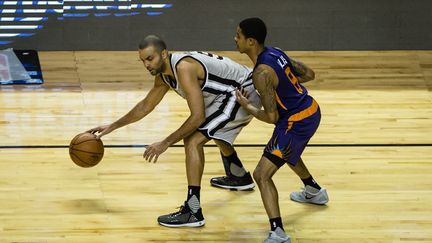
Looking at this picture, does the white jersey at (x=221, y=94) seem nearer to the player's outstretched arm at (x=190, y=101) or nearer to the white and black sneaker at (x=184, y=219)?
the player's outstretched arm at (x=190, y=101)

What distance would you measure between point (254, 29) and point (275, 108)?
18.3 inches

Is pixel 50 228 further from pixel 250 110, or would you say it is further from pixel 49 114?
pixel 49 114

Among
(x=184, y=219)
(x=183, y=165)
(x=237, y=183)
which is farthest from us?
(x=183, y=165)

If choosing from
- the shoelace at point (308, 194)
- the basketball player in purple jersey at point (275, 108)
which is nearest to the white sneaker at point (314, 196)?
the shoelace at point (308, 194)

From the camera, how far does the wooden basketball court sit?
534 centimetres

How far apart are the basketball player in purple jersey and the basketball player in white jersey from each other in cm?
27

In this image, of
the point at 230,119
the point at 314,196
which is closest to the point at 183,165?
the point at 230,119

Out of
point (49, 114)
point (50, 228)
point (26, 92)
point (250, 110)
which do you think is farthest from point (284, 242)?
point (26, 92)

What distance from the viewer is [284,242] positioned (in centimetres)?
506

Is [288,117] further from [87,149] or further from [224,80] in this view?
[87,149]

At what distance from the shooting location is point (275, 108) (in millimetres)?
5094

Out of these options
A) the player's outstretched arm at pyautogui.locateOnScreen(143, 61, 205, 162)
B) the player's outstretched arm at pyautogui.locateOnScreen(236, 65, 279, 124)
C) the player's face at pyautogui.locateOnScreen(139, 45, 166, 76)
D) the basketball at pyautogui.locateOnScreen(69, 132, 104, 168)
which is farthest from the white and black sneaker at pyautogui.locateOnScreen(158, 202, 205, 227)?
the player's face at pyautogui.locateOnScreen(139, 45, 166, 76)

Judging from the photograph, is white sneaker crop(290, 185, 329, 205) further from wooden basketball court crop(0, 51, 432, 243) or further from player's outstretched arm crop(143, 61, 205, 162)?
player's outstretched arm crop(143, 61, 205, 162)

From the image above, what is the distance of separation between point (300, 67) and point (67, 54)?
4.88 metres
